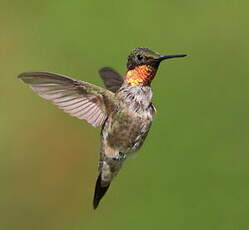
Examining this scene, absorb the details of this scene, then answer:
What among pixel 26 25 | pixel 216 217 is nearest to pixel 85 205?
pixel 216 217

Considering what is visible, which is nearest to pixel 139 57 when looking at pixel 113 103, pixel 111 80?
pixel 113 103

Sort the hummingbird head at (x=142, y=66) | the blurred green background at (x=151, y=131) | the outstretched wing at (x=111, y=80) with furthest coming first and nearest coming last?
the blurred green background at (x=151, y=131)
the outstretched wing at (x=111, y=80)
the hummingbird head at (x=142, y=66)

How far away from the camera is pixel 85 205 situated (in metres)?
4.10

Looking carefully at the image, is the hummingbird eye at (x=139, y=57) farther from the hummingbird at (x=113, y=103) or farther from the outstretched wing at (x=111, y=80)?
the outstretched wing at (x=111, y=80)

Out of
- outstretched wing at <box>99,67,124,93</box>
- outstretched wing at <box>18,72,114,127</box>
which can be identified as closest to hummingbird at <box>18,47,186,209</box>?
outstretched wing at <box>18,72,114,127</box>

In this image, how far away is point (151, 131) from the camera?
426cm

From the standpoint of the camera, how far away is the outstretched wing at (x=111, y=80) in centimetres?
208

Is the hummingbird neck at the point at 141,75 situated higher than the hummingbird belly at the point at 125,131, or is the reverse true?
the hummingbird neck at the point at 141,75

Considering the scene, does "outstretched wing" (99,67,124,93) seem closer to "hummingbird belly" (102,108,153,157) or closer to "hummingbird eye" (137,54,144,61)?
"hummingbird belly" (102,108,153,157)

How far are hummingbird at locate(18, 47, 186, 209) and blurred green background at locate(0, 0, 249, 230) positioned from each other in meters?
2.18

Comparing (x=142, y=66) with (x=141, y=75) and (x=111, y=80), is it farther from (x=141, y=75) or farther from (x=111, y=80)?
(x=111, y=80)

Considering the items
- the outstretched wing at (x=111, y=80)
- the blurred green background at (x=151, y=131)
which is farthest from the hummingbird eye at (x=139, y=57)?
the blurred green background at (x=151, y=131)

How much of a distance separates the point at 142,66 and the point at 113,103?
0.17 m

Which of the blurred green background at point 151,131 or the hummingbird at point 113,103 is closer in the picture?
the hummingbird at point 113,103
